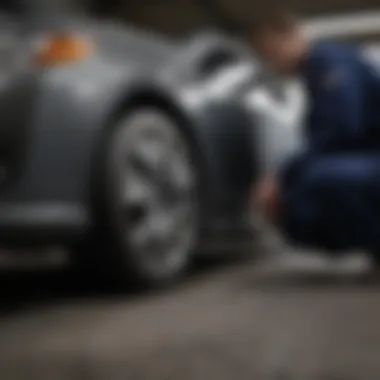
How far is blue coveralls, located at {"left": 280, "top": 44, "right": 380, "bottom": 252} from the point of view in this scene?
11.3 ft

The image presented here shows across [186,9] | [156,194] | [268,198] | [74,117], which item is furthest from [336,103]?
[186,9]

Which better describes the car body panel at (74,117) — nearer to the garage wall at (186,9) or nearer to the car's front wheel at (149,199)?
the car's front wheel at (149,199)

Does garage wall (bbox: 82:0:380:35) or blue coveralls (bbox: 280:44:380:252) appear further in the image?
garage wall (bbox: 82:0:380:35)

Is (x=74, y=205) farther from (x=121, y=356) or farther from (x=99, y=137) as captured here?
(x=121, y=356)

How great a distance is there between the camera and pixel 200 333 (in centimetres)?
280

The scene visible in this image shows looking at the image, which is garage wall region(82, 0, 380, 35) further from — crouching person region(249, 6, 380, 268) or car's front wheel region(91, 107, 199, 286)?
car's front wheel region(91, 107, 199, 286)

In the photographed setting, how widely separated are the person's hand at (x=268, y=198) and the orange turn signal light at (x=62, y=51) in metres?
0.76

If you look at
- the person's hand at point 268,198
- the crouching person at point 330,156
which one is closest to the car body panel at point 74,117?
the person's hand at point 268,198

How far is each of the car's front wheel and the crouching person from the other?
320 mm

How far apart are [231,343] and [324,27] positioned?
14.0 ft

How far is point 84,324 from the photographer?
3.00 m

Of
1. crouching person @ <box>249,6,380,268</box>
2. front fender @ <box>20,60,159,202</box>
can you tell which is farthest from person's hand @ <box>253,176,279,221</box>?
front fender @ <box>20,60,159,202</box>

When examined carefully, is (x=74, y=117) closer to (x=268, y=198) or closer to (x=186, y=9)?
(x=268, y=198)

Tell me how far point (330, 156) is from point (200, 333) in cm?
96
